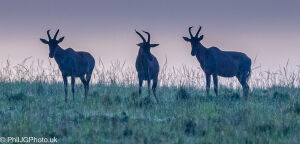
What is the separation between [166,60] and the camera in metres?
24.2

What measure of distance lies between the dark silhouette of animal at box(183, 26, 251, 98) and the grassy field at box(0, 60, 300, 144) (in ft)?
1.82

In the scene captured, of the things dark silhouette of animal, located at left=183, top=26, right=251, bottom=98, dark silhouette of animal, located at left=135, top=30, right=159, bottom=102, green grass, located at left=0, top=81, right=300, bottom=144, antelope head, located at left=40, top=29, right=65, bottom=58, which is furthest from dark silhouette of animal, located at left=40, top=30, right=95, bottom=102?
Result: dark silhouette of animal, located at left=183, top=26, right=251, bottom=98

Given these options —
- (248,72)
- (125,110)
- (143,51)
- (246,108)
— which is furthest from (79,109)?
(248,72)

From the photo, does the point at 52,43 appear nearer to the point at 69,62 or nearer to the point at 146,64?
the point at 69,62

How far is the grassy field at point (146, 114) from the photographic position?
12984mm

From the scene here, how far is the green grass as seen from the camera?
42.4 ft

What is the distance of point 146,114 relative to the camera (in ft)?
52.9

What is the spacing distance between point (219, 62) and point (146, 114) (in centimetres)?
822

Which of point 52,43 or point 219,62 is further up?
point 52,43

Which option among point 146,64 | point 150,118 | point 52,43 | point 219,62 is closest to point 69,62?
point 52,43

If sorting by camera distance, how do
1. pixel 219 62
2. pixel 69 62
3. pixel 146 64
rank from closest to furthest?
1. pixel 69 62
2. pixel 146 64
3. pixel 219 62

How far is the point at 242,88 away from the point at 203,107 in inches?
264

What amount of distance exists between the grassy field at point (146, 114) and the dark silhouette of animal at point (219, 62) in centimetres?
55

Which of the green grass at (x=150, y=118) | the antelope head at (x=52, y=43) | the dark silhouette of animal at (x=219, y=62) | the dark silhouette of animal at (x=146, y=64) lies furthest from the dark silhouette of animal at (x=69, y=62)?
the dark silhouette of animal at (x=219, y=62)
